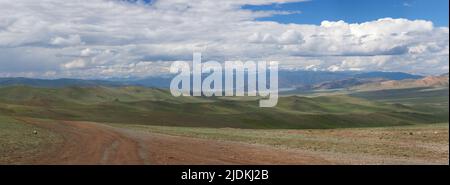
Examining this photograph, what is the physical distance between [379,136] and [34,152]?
32532mm

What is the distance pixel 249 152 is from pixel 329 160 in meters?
5.55
